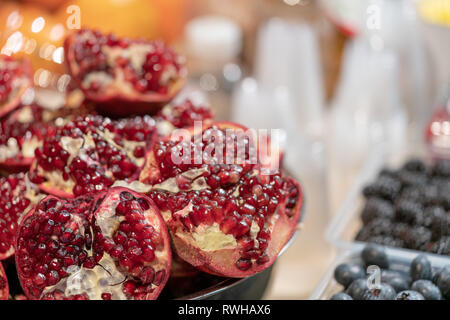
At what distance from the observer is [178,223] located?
23.1 inches

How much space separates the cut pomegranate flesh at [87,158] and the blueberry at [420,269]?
422 mm

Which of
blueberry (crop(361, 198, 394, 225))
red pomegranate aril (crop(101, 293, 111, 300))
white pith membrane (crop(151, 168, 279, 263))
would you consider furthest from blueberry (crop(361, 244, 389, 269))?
red pomegranate aril (crop(101, 293, 111, 300))

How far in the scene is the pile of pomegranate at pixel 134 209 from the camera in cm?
56

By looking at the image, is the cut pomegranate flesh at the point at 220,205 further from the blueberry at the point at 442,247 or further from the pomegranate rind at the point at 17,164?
the blueberry at the point at 442,247

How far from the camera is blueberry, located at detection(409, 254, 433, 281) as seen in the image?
781 millimetres

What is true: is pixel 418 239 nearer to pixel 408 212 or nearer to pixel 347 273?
pixel 408 212

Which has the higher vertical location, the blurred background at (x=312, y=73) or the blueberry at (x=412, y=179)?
the blurred background at (x=312, y=73)

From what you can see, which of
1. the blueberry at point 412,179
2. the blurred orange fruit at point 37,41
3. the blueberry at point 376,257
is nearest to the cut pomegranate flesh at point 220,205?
the blueberry at point 376,257

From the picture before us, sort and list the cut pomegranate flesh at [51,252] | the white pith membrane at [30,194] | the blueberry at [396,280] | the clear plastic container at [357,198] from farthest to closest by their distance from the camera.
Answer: the clear plastic container at [357,198] < the blueberry at [396,280] < the white pith membrane at [30,194] < the cut pomegranate flesh at [51,252]

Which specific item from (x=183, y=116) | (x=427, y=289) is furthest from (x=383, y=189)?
(x=183, y=116)

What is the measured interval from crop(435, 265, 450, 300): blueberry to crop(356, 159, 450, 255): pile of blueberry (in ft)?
0.41

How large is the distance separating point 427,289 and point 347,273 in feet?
0.36

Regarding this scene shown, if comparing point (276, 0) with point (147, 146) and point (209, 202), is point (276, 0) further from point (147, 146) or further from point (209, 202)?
point (209, 202)
